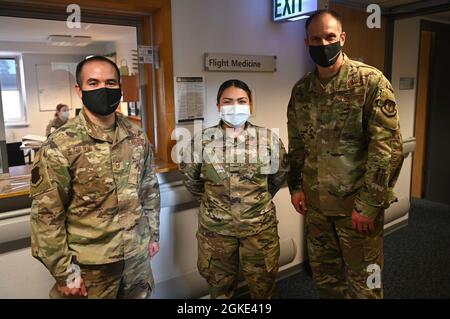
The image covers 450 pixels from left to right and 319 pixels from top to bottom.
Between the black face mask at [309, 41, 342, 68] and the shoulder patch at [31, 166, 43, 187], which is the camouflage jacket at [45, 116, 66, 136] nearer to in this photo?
the shoulder patch at [31, 166, 43, 187]

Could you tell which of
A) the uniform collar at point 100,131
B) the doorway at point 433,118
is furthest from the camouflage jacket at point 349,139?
the doorway at point 433,118

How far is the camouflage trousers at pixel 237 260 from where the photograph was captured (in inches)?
70.2

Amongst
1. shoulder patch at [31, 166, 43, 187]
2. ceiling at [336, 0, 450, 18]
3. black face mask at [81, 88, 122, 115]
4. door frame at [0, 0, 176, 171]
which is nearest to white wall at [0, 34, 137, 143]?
door frame at [0, 0, 176, 171]

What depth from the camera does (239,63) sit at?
2287 mm

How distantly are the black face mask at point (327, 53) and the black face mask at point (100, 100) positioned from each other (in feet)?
2.92

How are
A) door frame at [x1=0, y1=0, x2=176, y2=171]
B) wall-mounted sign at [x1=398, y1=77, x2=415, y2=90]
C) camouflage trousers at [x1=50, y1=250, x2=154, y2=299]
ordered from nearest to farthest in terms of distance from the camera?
camouflage trousers at [x1=50, y1=250, x2=154, y2=299] → door frame at [x1=0, y1=0, x2=176, y2=171] → wall-mounted sign at [x1=398, y1=77, x2=415, y2=90]

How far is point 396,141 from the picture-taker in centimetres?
155

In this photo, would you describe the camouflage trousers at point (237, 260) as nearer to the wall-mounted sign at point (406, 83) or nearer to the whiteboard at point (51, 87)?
the whiteboard at point (51, 87)

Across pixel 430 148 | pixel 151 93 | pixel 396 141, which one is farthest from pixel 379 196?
pixel 430 148

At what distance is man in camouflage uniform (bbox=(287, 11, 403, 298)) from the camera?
1.55 metres

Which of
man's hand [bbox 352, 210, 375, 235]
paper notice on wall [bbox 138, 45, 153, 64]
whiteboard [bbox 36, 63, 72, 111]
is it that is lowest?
man's hand [bbox 352, 210, 375, 235]

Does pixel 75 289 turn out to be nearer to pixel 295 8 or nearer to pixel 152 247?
pixel 152 247

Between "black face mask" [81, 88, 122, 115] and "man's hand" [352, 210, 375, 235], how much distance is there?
1.15m

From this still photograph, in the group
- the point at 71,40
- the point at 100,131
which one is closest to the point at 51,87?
the point at 71,40
